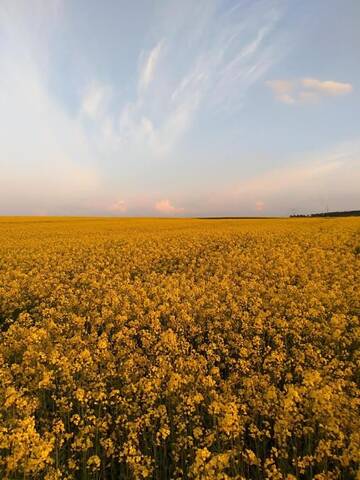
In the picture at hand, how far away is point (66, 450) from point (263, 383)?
10.6 ft

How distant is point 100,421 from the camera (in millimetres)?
4617

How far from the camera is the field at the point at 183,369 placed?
414 centimetres

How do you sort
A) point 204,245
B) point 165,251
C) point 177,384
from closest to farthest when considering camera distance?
point 177,384
point 165,251
point 204,245

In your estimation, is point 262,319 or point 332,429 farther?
point 262,319

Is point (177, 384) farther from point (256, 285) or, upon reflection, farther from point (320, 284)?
point (320, 284)

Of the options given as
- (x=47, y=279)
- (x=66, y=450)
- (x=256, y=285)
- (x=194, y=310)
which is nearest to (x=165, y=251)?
(x=47, y=279)

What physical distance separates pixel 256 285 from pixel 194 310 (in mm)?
2879

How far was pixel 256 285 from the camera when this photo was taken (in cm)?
1082

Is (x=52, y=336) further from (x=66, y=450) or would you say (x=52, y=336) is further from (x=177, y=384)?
(x=177, y=384)

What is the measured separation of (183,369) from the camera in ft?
19.3

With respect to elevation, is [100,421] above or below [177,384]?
below

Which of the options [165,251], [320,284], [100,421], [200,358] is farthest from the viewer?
[165,251]

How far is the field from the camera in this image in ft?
13.6

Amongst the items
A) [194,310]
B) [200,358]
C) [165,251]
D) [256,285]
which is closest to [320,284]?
[256,285]
